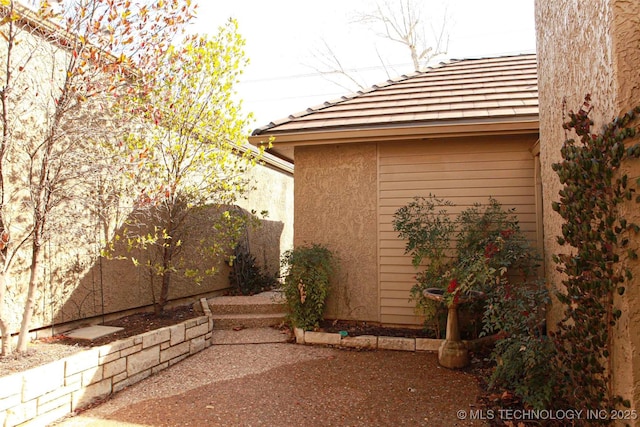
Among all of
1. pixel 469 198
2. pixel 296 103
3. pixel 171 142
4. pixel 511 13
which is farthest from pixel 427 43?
pixel 171 142

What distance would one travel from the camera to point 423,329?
5.82 metres

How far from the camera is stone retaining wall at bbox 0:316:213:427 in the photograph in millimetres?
3318

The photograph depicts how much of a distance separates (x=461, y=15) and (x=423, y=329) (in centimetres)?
1368

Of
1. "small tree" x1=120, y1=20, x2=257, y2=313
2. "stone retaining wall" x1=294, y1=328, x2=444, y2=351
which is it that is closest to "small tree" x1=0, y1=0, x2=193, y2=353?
"small tree" x1=120, y1=20, x2=257, y2=313

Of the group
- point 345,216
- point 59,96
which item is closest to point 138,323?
point 59,96

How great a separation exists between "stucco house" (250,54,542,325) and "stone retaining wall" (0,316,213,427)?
7.93 feet

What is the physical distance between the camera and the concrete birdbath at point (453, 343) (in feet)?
16.0

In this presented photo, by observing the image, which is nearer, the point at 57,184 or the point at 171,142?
the point at 57,184

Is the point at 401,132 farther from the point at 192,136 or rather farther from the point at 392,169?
the point at 192,136

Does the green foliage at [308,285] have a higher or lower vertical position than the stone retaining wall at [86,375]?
higher

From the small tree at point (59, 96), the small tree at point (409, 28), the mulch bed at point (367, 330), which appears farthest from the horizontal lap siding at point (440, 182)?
the small tree at point (409, 28)

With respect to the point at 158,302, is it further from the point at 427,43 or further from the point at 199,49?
the point at 427,43

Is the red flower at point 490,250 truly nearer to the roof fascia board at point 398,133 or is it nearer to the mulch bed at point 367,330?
the mulch bed at point 367,330

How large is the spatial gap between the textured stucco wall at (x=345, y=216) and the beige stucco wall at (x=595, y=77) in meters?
2.61
